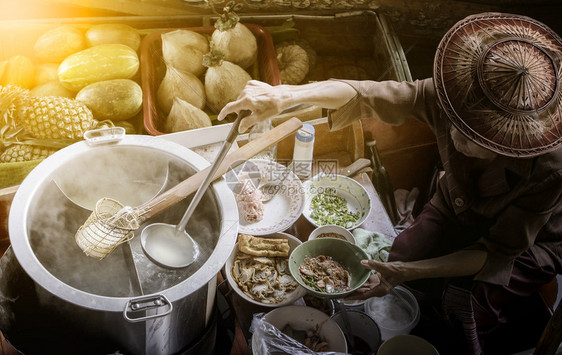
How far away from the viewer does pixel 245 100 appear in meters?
1.56

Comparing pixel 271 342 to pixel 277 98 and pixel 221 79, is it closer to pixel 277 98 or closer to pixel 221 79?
pixel 277 98

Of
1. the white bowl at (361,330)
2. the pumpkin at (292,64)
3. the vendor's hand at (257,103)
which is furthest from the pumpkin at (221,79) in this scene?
the white bowl at (361,330)

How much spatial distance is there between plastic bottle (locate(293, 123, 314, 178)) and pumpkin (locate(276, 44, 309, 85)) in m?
0.60

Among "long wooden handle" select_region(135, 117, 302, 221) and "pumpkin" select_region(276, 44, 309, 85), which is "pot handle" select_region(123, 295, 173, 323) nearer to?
"long wooden handle" select_region(135, 117, 302, 221)

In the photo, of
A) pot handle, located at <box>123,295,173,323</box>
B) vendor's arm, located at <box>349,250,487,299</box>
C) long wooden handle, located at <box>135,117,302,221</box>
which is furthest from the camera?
vendor's arm, located at <box>349,250,487,299</box>

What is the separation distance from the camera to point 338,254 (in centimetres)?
200

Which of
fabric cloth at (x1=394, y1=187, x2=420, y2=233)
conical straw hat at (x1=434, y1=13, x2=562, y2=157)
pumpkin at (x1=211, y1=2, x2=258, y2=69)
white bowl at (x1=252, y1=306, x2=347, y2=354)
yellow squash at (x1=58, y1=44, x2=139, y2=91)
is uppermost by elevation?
conical straw hat at (x1=434, y1=13, x2=562, y2=157)

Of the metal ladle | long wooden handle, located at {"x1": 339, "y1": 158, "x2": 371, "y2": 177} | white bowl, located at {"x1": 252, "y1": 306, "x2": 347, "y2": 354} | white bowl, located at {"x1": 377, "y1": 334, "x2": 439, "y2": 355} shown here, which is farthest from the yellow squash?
white bowl, located at {"x1": 377, "y1": 334, "x2": 439, "y2": 355}

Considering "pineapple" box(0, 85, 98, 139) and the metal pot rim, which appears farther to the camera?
"pineapple" box(0, 85, 98, 139)

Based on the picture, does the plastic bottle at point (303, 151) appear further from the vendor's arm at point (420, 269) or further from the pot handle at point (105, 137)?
the pot handle at point (105, 137)

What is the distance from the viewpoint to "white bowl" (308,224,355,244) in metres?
2.14

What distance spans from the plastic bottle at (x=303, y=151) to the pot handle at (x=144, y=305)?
1.33 metres

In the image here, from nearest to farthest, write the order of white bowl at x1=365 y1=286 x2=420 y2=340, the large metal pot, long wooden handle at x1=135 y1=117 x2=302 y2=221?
the large metal pot → long wooden handle at x1=135 y1=117 x2=302 y2=221 → white bowl at x1=365 y1=286 x2=420 y2=340

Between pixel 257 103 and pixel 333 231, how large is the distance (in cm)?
91
